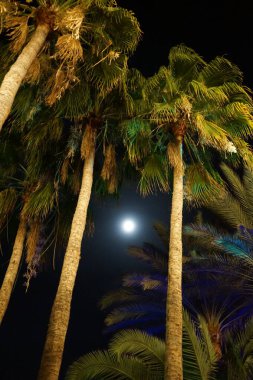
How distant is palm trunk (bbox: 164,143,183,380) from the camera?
22.2 feet

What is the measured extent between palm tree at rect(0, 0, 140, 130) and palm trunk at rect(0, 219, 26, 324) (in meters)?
4.58

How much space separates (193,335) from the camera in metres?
9.27

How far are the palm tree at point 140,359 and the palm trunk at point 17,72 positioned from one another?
20.0 feet

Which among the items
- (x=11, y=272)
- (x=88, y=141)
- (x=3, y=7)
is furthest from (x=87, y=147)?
(x=11, y=272)

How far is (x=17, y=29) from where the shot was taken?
7.72m

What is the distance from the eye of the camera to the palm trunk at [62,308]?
6422 millimetres

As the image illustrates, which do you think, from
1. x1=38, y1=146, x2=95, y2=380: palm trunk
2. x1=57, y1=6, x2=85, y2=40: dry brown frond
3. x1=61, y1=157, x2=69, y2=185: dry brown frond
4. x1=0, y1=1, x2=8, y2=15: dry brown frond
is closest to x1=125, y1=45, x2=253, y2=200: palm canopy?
x1=61, y1=157, x2=69, y2=185: dry brown frond

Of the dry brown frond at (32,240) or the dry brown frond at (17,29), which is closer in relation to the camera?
the dry brown frond at (17,29)

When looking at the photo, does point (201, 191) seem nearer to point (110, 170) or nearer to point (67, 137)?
point (110, 170)

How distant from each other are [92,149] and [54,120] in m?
1.24

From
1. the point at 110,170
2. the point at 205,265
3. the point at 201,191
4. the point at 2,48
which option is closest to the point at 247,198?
the point at 205,265

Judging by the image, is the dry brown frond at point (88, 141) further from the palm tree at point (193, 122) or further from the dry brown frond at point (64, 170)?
the palm tree at point (193, 122)

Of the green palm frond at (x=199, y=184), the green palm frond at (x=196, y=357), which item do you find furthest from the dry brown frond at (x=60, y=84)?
the green palm frond at (x=196, y=357)

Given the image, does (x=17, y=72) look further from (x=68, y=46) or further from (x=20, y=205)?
(x=20, y=205)
